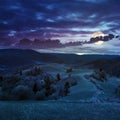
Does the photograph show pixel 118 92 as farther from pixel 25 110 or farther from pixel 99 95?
pixel 25 110

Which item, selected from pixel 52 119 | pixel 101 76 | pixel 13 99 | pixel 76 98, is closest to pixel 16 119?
pixel 52 119

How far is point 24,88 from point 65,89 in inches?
113

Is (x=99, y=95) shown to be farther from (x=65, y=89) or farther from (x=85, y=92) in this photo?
(x=65, y=89)

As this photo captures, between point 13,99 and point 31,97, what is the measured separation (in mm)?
878

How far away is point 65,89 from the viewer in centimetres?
1712

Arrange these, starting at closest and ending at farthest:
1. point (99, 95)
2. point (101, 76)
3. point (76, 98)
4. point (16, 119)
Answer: point (16, 119) → point (76, 98) → point (99, 95) → point (101, 76)

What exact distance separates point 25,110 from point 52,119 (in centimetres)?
158

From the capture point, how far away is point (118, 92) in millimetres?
17094

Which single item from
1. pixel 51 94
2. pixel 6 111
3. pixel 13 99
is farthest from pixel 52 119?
pixel 51 94

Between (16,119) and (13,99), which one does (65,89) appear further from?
(16,119)

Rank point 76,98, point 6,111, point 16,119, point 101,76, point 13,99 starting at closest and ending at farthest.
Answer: point 16,119, point 6,111, point 13,99, point 76,98, point 101,76

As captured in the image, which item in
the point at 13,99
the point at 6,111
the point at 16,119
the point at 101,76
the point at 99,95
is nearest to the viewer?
the point at 16,119

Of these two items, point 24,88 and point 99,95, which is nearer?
point 24,88

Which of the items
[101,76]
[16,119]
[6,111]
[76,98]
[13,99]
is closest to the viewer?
[16,119]
